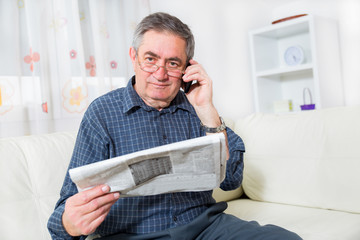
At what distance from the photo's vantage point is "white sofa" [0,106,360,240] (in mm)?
1261

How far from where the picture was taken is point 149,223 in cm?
111

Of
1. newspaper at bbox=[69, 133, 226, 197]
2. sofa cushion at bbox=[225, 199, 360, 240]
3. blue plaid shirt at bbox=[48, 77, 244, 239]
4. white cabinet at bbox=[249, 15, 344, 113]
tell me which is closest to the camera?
newspaper at bbox=[69, 133, 226, 197]

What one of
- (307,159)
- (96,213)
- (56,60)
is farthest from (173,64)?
(56,60)

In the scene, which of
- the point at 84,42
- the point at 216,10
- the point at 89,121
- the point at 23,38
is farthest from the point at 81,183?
the point at 216,10

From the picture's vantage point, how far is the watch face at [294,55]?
10.4 feet

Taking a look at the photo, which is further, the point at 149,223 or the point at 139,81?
the point at 139,81

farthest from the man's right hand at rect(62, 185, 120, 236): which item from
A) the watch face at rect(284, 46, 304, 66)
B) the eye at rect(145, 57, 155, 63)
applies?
the watch face at rect(284, 46, 304, 66)

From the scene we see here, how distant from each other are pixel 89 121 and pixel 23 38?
3.34 ft

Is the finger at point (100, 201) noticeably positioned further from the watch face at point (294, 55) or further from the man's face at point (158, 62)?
the watch face at point (294, 55)

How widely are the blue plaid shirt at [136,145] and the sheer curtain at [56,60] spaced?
81 centimetres

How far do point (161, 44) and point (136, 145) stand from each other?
1.11 feet

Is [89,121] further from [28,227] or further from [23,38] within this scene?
[23,38]

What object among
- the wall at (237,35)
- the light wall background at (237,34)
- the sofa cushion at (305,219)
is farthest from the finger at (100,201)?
the wall at (237,35)

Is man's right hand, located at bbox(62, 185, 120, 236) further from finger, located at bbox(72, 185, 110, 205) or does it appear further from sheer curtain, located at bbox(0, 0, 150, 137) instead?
sheer curtain, located at bbox(0, 0, 150, 137)
